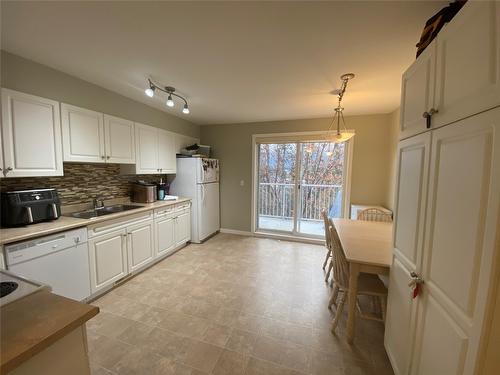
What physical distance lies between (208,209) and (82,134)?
236 cm

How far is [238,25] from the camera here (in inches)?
56.4

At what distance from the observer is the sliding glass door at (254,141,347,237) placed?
4.04 m

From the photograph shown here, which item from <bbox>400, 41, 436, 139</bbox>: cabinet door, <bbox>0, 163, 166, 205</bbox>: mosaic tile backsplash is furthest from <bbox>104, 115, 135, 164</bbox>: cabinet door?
<bbox>400, 41, 436, 139</bbox>: cabinet door

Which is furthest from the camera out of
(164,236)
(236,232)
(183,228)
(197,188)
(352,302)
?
(236,232)

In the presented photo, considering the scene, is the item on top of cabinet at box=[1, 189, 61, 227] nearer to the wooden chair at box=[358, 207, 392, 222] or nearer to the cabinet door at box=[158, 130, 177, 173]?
the cabinet door at box=[158, 130, 177, 173]

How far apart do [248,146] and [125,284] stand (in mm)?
3090

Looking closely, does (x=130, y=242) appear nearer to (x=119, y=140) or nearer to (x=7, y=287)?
(x=119, y=140)

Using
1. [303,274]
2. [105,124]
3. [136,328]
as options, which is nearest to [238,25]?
[105,124]

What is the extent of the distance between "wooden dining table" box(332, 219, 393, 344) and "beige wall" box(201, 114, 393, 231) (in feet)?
4.66

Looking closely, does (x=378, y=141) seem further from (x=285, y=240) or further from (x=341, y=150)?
(x=285, y=240)

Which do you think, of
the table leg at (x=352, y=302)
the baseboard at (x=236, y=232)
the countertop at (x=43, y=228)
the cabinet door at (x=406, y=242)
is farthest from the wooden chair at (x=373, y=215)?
the countertop at (x=43, y=228)

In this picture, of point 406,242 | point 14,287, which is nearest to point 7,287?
point 14,287

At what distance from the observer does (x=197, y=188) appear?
3.80 metres

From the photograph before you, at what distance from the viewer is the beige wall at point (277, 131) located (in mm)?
3529
